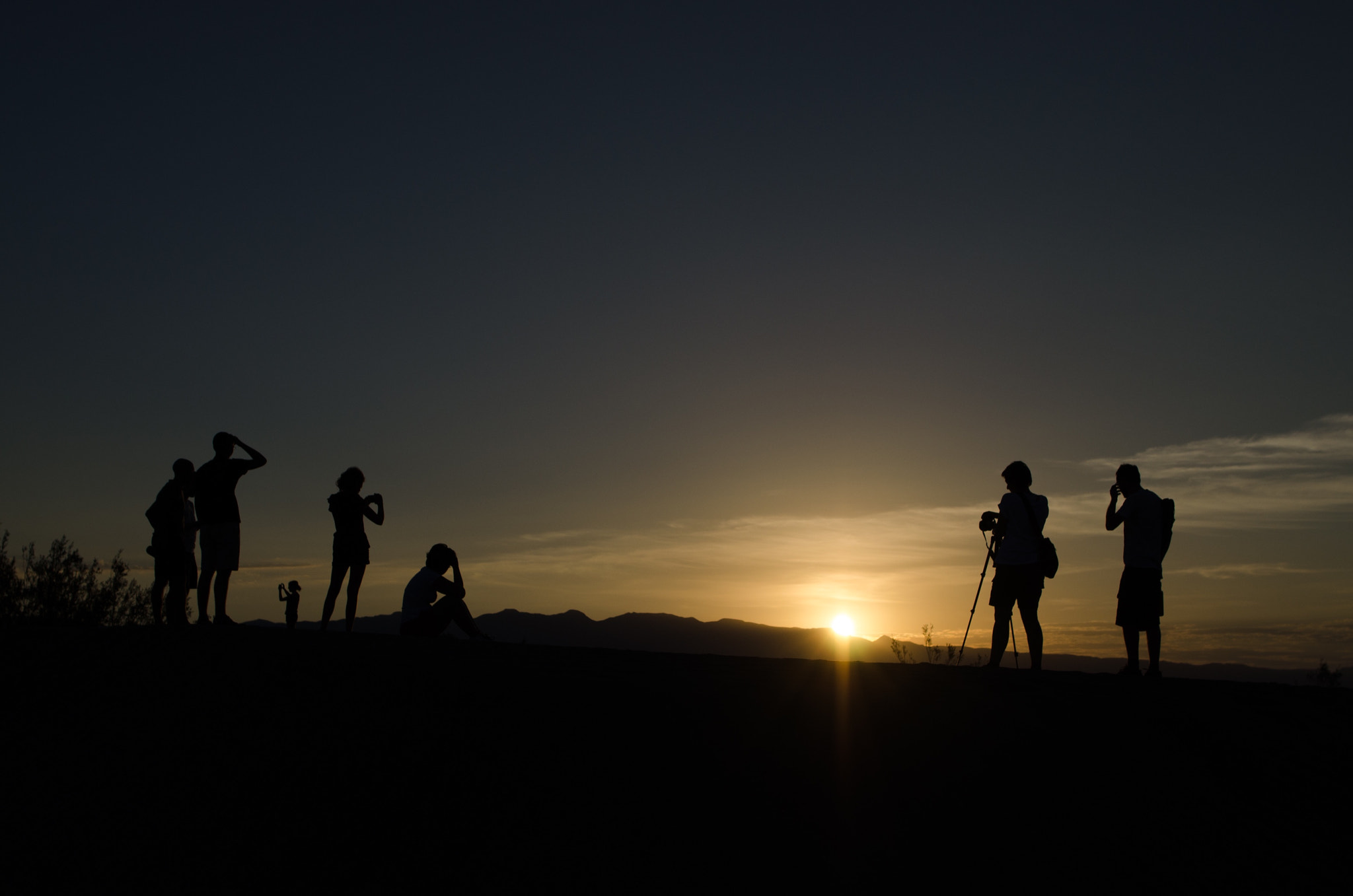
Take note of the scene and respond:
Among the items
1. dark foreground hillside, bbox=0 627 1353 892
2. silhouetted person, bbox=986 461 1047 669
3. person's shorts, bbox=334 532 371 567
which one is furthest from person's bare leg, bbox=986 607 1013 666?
person's shorts, bbox=334 532 371 567

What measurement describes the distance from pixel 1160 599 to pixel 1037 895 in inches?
217

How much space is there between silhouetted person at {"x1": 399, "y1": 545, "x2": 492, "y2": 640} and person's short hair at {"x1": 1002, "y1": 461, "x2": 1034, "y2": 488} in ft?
19.4

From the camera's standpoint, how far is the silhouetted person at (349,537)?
10.7 metres

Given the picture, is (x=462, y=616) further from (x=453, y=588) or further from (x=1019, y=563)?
(x=1019, y=563)

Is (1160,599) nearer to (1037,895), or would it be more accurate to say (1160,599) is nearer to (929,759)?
(929,759)

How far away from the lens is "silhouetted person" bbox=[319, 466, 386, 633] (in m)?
10.7

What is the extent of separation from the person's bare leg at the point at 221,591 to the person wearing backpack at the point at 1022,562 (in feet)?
26.3

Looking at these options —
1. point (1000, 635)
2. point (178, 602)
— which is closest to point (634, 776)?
point (1000, 635)

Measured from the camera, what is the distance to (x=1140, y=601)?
9.39m

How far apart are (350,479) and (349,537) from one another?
714 millimetres

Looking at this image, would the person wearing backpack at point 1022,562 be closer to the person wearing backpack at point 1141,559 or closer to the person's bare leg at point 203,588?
the person wearing backpack at point 1141,559

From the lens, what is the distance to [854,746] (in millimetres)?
6469

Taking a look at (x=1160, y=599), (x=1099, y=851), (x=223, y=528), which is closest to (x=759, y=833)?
(x=1099, y=851)

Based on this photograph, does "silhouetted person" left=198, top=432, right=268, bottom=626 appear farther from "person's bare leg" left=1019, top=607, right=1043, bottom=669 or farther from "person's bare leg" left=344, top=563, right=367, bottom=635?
"person's bare leg" left=1019, top=607, right=1043, bottom=669
